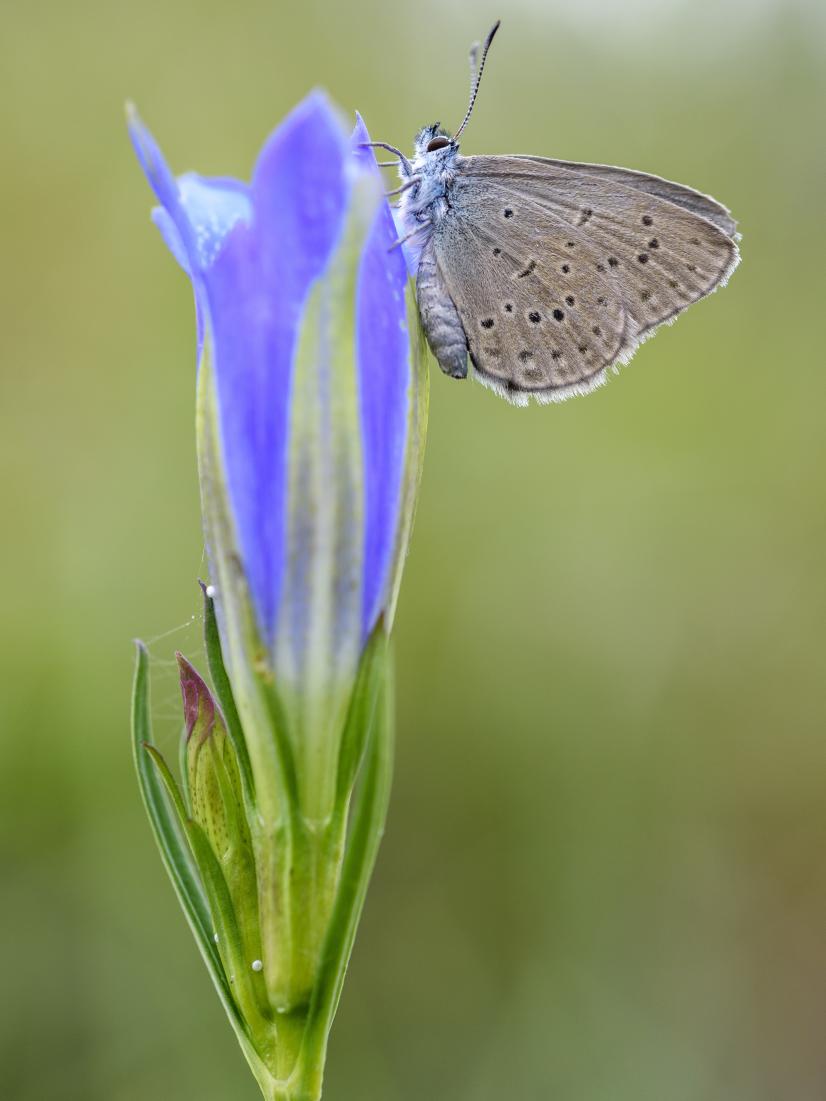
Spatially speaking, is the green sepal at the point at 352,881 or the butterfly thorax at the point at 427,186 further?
the butterfly thorax at the point at 427,186

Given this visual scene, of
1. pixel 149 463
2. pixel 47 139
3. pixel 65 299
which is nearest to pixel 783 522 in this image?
pixel 149 463

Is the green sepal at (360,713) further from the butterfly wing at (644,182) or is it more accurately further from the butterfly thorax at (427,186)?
the butterfly wing at (644,182)

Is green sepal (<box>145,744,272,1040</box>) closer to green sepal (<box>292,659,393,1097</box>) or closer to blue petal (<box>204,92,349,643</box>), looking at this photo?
green sepal (<box>292,659,393,1097</box>)

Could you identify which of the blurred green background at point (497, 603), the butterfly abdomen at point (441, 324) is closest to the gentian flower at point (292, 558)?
the butterfly abdomen at point (441, 324)

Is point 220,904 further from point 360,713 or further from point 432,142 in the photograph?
point 432,142

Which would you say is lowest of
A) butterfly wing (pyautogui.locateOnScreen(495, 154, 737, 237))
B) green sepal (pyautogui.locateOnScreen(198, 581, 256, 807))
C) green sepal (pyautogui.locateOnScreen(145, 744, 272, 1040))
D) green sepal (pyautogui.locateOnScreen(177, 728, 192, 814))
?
green sepal (pyautogui.locateOnScreen(145, 744, 272, 1040))

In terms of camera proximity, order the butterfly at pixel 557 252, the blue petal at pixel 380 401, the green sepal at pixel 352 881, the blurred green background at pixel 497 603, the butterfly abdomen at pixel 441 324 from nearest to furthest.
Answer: the green sepal at pixel 352 881
the blue petal at pixel 380 401
the butterfly abdomen at pixel 441 324
the butterfly at pixel 557 252
the blurred green background at pixel 497 603

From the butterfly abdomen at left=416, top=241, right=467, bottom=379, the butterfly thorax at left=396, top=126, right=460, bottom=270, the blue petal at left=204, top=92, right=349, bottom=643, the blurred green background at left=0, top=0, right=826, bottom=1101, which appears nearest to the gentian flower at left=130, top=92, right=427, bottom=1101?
the blue petal at left=204, top=92, right=349, bottom=643

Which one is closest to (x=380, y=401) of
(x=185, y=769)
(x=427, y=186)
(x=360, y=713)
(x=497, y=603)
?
(x=360, y=713)

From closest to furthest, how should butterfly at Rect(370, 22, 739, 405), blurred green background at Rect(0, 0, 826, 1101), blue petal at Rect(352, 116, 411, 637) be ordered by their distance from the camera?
blue petal at Rect(352, 116, 411, 637) → butterfly at Rect(370, 22, 739, 405) → blurred green background at Rect(0, 0, 826, 1101)
